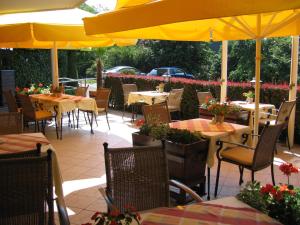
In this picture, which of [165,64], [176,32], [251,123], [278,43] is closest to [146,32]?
[176,32]

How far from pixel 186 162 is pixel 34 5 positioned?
2262mm

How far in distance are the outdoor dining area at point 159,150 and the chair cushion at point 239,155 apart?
1 centimetres

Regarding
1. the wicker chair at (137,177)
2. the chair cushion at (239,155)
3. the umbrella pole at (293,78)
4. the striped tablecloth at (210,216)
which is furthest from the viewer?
the umbrella pole at (293,78)

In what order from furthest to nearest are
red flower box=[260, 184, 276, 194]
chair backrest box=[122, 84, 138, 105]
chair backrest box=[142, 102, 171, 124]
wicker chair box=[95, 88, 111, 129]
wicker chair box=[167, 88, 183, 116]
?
chair backrest box=[122, 84, 138, 105] → wicker chair box=[167, 88, 183, 116] → wicker chair box=[95, 88, 111, 129] → chair backrest box=[142, 102, 171, 124] → red flower box=[260, 184, 276, 194]

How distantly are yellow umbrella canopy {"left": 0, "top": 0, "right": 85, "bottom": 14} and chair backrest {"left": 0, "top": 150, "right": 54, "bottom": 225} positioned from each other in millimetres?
1980

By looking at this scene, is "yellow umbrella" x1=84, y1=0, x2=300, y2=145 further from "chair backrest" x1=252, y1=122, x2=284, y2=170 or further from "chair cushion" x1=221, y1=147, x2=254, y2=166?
"chair backrest" x1=252, y1=122, x2=284, y2=170

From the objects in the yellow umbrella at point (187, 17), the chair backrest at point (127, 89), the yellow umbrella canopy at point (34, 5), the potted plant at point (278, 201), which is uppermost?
the yellow umbrella canopy at point (34, 5)

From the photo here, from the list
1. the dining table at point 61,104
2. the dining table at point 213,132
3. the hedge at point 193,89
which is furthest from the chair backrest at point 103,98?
the dining table at point 213,132

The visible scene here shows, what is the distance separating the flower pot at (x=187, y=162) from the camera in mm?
3461

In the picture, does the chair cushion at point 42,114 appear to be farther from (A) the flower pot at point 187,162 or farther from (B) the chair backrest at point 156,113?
(A) the flower pot at point 187,162

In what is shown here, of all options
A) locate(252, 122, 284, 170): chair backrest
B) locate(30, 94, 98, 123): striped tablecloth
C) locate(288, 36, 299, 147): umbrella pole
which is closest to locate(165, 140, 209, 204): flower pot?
locate(252, 122, 284, 170): chair backrest

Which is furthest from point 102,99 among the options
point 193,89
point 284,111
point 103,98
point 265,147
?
point 265,147

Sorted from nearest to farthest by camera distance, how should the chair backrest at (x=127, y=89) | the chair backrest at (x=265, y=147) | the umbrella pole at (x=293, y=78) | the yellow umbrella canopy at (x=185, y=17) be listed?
the yellow umbrella canopy at (x=185, y=17) < the chair backrest at (x=265, y=147) < the umbrella pole at (x=293, y=78) < the chair backrest at (x=127, y=89)

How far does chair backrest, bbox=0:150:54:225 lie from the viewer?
6.86 feet
